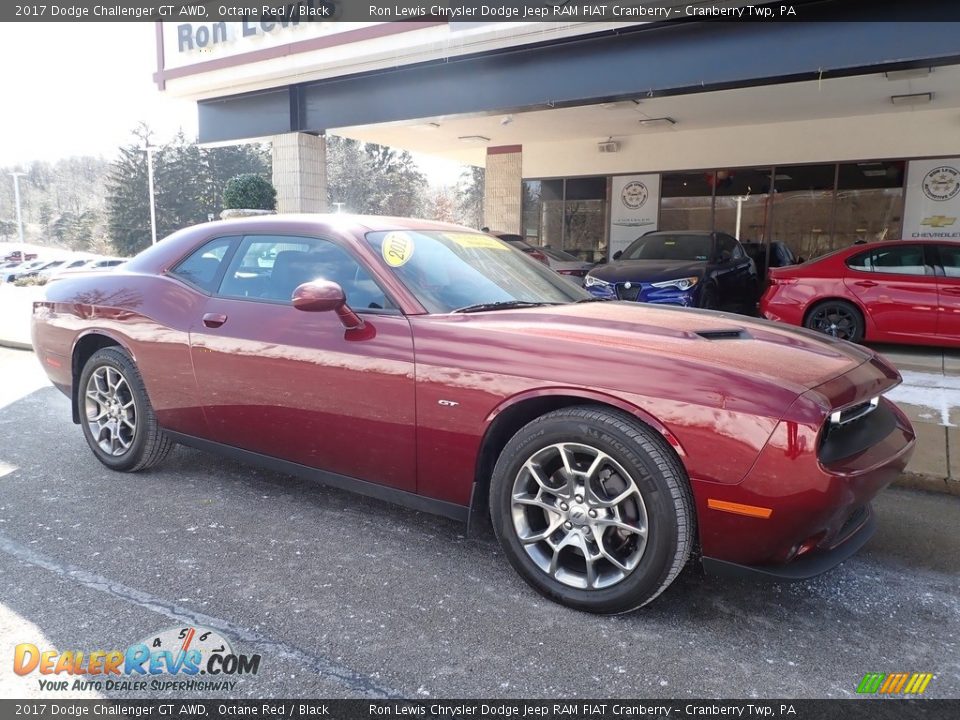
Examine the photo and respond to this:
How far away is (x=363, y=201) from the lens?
65.5 meters

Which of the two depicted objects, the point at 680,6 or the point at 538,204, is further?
the point at 538,204

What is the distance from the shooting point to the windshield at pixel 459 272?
3.20 metres

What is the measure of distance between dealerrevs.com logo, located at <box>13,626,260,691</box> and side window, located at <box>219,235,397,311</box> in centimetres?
155

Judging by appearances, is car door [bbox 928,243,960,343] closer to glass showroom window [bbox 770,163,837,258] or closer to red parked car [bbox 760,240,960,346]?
red parked car [bbox 760,240,960,346]

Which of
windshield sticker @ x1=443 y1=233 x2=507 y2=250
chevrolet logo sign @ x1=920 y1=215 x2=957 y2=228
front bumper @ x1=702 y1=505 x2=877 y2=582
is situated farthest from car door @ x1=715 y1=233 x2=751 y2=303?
front bumper @ x1=702 y1=505 x2=877 y2=582

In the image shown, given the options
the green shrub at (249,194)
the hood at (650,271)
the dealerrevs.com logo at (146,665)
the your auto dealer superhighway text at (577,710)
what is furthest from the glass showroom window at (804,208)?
the dealerrevs.com logo at (146,665)

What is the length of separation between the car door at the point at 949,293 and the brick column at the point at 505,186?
10.1 meters

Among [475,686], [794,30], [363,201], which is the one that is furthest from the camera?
[363,201]

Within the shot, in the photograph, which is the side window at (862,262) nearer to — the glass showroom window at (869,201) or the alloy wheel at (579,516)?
the glass showroom window at (869,201)

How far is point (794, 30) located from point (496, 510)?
7.13 m

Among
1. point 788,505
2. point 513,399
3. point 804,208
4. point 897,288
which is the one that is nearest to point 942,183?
point 804,208

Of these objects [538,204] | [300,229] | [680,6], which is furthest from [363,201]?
[300,229]

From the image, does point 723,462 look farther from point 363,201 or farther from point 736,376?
point 363,201

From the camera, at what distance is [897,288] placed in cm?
812
